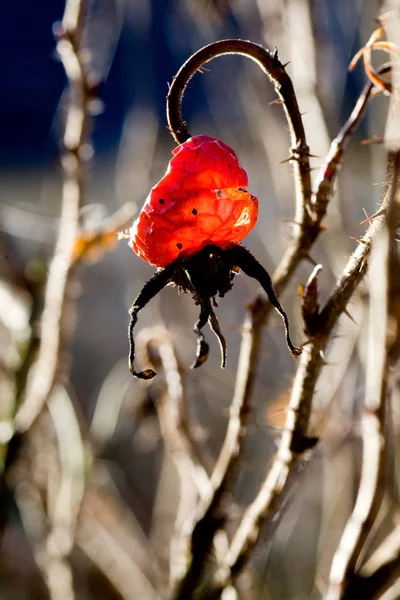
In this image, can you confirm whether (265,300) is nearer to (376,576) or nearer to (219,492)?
(219,492)

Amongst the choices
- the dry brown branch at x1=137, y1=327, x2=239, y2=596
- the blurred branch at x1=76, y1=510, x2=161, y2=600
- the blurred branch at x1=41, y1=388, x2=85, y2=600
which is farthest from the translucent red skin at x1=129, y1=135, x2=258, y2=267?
the blurred branch at x1=76, y1=510, x2=161, y2=600

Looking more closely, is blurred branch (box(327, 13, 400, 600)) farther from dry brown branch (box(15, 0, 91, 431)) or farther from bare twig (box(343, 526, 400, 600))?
dry brown branch (box(15, 0, 91, 431))

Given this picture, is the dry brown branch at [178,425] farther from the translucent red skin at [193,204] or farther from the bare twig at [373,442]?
the translucent red skin at [193,204]

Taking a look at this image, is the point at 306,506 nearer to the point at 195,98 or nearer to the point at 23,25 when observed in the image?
the point at 195,98

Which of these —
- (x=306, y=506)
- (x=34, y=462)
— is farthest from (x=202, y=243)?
(x=306, y=506)

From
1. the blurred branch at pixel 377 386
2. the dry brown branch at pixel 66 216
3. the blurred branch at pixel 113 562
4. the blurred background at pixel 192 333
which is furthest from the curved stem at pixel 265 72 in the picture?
the blurred branch at pixel 113 562

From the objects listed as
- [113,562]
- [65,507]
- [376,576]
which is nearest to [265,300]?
[376,576]
